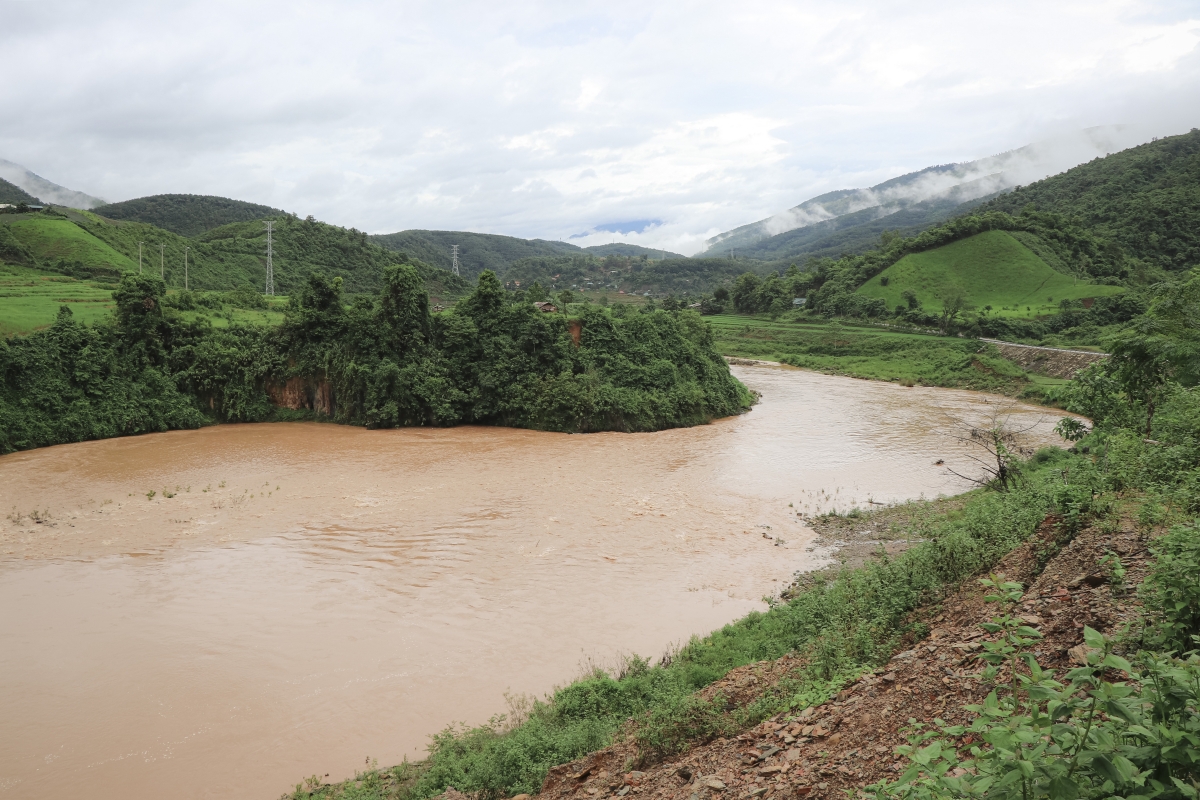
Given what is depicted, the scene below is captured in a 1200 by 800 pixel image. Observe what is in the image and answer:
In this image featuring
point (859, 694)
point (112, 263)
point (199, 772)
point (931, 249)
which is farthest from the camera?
point (931, 249)

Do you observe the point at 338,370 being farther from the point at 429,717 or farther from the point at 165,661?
the point at 429,717

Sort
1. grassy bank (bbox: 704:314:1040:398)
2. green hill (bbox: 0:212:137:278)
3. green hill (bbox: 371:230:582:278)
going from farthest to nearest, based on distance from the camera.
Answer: green hill (bbox: 371:230:582:278)
green hill (bbox: 0:212:137:278)
grassy bank (bbox: 704:314:1040:398)

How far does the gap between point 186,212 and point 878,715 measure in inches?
3727

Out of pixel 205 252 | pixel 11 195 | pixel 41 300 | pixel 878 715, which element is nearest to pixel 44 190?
pixel 11 195

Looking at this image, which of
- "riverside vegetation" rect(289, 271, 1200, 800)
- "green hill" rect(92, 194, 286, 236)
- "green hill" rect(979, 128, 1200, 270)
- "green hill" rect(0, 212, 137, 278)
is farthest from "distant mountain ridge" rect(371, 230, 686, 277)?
"riverside vegetation" rect(289, 271, 1200, 800)

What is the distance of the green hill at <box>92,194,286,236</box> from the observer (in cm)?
7594

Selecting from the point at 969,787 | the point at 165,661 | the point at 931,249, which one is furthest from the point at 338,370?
the point at 931,249

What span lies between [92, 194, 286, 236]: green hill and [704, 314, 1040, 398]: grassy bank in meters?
58.9

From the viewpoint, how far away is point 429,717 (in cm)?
730

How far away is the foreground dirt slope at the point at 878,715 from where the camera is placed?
3975 mm

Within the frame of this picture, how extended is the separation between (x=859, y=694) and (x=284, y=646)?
24.6 feet

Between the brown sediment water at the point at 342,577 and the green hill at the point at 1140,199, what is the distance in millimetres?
49637

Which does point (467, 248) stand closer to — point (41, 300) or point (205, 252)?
point (205, 252)

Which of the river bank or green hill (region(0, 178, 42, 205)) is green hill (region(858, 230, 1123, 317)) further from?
green hill (region(0, 178, 42, 205))
